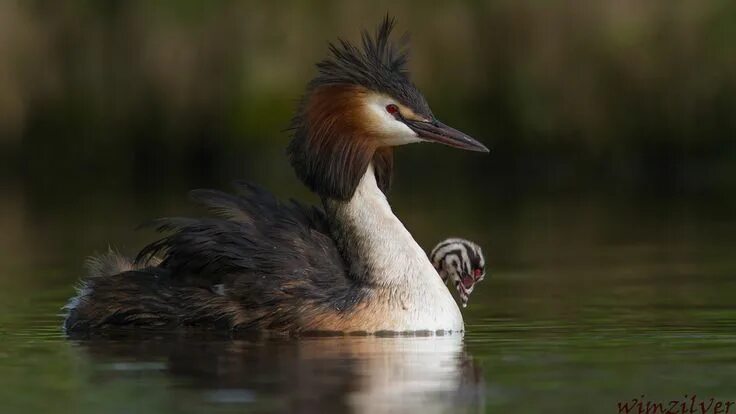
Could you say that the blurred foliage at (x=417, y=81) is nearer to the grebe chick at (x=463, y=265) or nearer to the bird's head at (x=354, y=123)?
the grebe chick at (x=463, y=265)

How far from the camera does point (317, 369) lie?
8836 mm

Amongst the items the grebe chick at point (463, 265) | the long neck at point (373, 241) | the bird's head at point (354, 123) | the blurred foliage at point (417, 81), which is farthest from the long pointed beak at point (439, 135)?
the blurred foliage at point (417, 81)

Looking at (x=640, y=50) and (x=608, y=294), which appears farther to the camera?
(x=640, y=50)

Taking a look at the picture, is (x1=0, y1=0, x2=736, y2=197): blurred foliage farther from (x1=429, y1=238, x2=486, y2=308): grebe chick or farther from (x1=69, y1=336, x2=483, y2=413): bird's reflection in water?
(x1=69, y1=336, x2=483, y2=413): bird's reflection in water

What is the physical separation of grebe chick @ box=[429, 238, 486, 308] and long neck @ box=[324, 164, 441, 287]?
29.2 inches

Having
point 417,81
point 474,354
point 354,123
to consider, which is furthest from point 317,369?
point 417,81

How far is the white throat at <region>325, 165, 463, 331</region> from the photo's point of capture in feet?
33.9

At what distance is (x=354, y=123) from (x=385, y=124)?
0.57ft

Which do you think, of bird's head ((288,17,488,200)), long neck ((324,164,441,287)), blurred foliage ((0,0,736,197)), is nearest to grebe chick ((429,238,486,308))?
long neck ((324,164,441,287))

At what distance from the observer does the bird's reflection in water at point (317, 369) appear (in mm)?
7895

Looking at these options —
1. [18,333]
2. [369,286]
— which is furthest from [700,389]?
[18,333]

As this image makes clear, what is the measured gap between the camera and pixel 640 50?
24.6 meters

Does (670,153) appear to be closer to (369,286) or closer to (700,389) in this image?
(369,286)

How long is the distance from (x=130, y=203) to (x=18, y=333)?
10.5m
